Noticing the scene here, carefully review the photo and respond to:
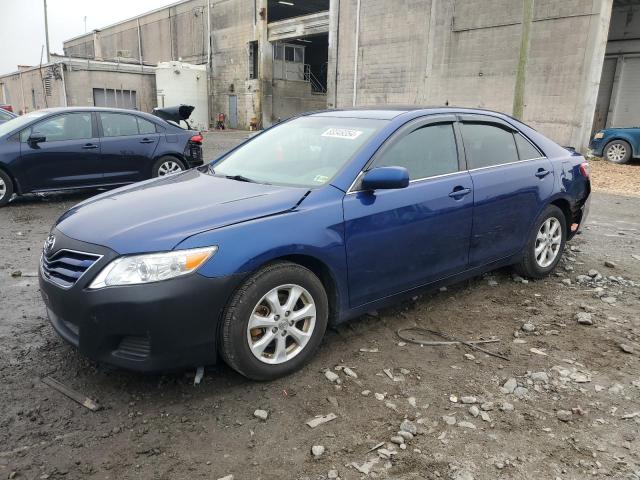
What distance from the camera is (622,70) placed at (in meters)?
20.4

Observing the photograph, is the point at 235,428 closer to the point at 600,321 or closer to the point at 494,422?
the point at 494,422

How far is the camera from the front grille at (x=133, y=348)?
105 inches

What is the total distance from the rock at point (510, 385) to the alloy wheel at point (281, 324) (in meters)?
1.22

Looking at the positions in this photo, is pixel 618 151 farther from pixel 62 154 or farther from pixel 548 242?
pixel 62 154

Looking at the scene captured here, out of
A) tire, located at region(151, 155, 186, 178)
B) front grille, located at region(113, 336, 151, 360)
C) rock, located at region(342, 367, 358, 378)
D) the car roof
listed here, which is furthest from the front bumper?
tire, located at region(151, 155, 186, 178)

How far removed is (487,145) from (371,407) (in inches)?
100

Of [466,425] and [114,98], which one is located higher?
[114,98]

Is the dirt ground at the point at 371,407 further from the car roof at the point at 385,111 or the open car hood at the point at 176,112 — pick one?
the open car hood at the point at 176,112

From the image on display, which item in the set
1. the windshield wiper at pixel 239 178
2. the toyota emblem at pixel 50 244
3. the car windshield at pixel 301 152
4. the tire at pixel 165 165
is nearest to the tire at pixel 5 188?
the tire at pixel 165 165

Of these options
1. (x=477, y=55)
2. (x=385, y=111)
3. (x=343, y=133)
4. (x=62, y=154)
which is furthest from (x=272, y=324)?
(x=477, y=55)

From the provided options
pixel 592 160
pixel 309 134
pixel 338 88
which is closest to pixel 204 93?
pixel 338 88

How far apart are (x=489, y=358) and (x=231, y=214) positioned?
1956 millimetres

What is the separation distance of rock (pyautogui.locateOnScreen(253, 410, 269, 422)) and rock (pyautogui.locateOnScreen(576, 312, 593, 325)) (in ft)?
8.65

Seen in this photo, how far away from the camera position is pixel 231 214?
9.54ft
